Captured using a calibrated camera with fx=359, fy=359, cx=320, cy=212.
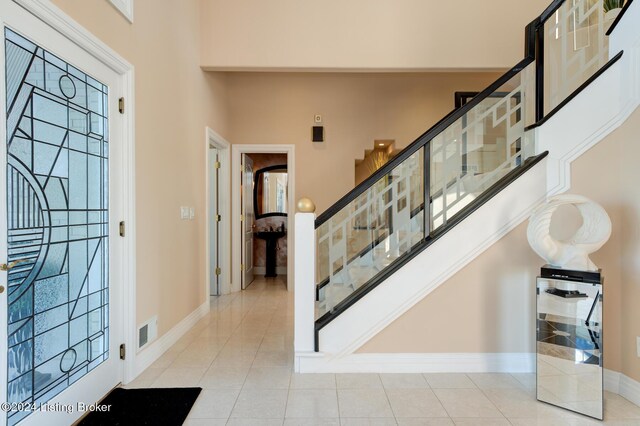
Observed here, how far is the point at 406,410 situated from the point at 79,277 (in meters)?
2.04

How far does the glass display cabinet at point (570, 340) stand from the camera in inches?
79.8

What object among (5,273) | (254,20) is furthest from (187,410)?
(254,20)

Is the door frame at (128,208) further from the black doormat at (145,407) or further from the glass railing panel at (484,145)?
the glass railing panel at (484,145)

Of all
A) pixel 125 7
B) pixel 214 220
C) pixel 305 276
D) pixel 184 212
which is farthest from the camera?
pixel 214 220

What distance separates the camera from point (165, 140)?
120 inches

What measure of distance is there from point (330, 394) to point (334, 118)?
153 inches

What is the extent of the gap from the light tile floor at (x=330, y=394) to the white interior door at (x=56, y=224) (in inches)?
22.7

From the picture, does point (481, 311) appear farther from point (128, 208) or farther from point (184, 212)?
point (184, 212)

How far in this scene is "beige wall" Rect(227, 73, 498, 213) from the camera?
5.18 m

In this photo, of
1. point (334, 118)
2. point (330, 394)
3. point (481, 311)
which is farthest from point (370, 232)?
point (334, 118)

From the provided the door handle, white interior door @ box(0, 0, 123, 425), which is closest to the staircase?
white interior door @ box(0, 0, 123, 425)

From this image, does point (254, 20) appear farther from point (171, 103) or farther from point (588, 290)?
point (588, 290)

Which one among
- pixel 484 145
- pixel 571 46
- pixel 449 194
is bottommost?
pixel 449 194

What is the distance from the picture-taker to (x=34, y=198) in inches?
67.7
